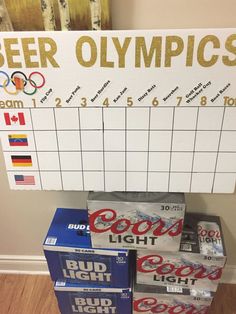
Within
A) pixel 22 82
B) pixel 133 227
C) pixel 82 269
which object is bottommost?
pixel 82 269

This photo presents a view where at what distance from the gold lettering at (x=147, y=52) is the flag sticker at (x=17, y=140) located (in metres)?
0.46

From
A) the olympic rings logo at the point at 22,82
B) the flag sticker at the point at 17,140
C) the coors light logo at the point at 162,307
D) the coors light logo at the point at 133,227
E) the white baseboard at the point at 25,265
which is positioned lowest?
the white baseboard at the point at 25,265

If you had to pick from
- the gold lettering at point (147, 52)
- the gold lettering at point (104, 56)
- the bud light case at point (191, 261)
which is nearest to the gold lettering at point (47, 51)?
the gold lettering at point (104, 56)

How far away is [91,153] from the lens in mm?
1017

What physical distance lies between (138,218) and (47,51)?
2.08 ft

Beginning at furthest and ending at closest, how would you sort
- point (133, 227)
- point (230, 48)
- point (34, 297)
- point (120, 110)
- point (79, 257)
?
1. point (34, 297)
2. point (79, 257)
3. point (133, 227)
4. point (120, 110)
5. point (230, 48)

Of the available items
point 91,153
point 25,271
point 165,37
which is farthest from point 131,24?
point 25,271

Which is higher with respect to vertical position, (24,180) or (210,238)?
(24,180)

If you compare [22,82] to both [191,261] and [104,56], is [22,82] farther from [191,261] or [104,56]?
[191,261]

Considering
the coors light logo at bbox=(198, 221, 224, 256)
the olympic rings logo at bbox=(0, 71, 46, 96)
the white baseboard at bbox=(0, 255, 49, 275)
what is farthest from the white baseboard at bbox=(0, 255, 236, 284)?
the olympic rings logo at bbox=(0, 71, 46, 96)

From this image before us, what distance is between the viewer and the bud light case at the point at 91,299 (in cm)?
123

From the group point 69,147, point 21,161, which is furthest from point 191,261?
point 21,161

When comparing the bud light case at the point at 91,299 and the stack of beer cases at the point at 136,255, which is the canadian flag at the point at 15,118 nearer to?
the stack of beer cases at the point at 136,255

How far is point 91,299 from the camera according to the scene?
1279 millimetres
